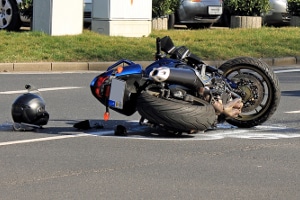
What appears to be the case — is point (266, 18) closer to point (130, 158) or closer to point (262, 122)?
point (262, 122)

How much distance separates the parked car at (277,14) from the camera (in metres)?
25.2

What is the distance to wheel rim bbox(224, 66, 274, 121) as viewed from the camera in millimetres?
9609

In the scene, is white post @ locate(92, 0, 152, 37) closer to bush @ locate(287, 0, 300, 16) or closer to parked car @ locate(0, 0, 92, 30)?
parked car @ locate(0, 0, 92, 30)

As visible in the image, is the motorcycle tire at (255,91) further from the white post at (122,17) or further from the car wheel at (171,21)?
the car wheel at (171,21)

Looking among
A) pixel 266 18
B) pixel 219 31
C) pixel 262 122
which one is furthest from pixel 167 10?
pixel 262 122

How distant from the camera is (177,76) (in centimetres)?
886

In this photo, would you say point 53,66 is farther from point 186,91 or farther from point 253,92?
point 186,91

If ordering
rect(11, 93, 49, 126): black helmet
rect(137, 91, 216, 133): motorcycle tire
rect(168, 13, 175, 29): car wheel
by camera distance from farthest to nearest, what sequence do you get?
1. rect(168, 13, 175, 29): car wheel
2. rect(11, 93, 49, 126): black helmet
3. rect(137, 91, 216, 133): motorcycle tire

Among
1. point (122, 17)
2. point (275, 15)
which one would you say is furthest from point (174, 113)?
point (275, 15)

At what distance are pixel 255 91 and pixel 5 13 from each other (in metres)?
11.3

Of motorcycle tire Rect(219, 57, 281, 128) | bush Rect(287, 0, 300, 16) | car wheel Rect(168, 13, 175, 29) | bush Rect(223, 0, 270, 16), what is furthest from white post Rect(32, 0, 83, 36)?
motorcycle tire Rect(219, 57, 281, 128)

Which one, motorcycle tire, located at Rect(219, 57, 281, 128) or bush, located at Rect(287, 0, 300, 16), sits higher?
bush, located at Rect(287, 0, 300, 16)

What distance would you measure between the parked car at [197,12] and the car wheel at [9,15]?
4.94 meters

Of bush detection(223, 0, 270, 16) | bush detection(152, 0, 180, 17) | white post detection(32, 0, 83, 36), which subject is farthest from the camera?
bush detection(223, 0, 270, 16)
